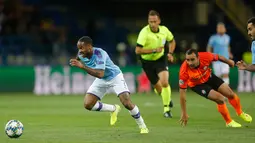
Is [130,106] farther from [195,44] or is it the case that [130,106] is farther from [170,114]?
[195,44]

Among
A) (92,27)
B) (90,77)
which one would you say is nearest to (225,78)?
(90,77)

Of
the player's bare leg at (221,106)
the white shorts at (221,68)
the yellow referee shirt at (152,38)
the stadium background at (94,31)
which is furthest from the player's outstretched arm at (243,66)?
the stadium background at (94,31)

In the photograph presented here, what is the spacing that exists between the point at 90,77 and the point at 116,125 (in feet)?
39.1

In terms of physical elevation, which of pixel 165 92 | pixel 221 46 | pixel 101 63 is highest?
pixel 101 63

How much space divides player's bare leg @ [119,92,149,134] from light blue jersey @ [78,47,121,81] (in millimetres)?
569

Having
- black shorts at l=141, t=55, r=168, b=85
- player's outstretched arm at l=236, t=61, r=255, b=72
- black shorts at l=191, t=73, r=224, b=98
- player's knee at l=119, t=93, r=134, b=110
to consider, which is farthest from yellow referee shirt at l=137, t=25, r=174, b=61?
player's outstretched arm at l=236, t=61, r=255, b=72

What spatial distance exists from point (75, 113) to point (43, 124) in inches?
124

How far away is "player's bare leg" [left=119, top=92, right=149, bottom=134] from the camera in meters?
12.9

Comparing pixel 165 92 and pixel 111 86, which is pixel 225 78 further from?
pixel 111 86

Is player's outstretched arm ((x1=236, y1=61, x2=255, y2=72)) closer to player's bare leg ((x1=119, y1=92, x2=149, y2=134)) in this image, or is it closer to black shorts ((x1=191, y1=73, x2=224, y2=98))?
black shorts ((x1=191, y1=73, x2=224, y2=98))

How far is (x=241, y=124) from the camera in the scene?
578 inches

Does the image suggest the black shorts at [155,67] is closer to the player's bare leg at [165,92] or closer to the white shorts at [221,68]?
the player's bare leg at [165,92]

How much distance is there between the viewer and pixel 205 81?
1441 centimetres

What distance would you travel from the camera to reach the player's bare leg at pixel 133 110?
12930mm
